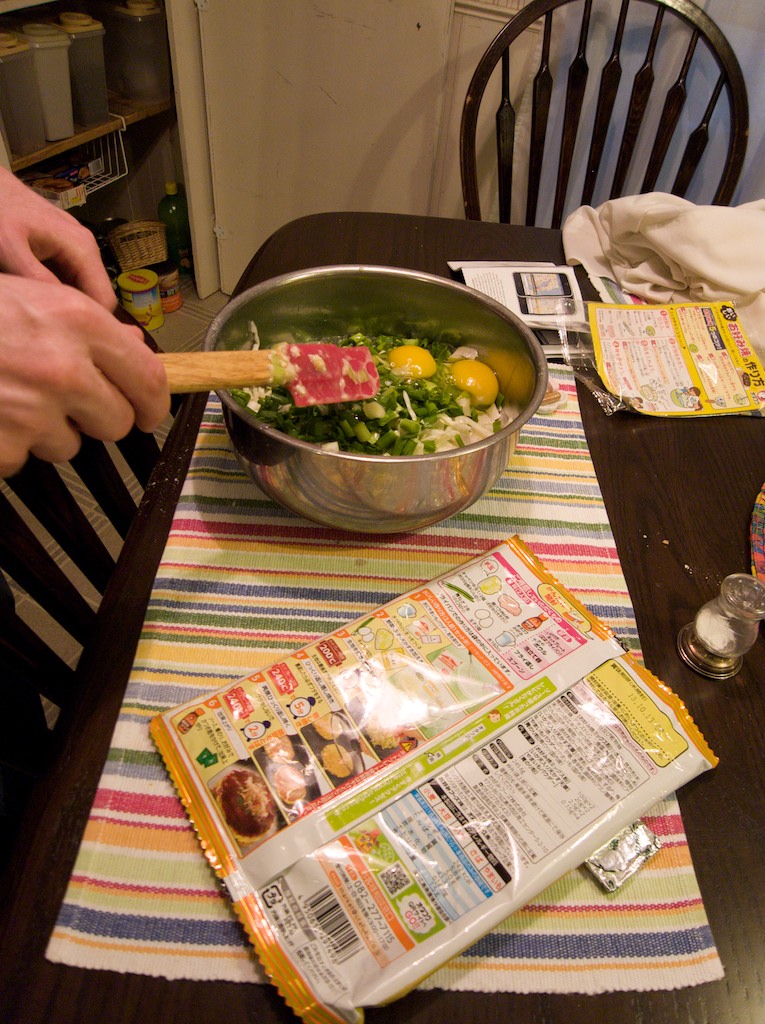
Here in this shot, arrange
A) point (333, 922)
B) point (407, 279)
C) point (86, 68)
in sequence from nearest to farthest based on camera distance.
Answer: point (333, 922), point (407, 279), point (86, 68)

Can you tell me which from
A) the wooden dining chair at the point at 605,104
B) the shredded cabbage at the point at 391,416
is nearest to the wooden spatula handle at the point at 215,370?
the shredded cabbage at the point at 391,416

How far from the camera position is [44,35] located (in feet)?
5.76

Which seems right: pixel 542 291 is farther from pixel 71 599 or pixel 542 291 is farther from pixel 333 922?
pixel 333 922

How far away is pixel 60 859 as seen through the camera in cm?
50

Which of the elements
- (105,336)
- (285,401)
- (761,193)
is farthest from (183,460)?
(761,193)

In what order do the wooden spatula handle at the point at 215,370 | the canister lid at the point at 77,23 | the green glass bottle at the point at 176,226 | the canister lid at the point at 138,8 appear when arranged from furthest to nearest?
the green glass bottle at the point at 176,226 → the canister lid at the point at 138,8 → the canister lid at the point at 77,23 → the wooden spatula handle at the point at 215,370

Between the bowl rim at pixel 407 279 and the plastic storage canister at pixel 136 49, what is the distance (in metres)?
1.89

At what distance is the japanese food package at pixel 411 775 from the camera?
0.46 meters

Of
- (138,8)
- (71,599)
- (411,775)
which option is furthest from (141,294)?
(411,775)

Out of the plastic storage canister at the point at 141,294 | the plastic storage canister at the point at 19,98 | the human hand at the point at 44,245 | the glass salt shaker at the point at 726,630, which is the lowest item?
the plastic storage canister at the point at 141,294

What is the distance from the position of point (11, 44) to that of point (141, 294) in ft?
2.59

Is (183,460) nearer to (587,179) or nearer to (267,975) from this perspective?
(267,975)

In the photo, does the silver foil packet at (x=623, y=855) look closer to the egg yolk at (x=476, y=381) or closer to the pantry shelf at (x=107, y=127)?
the egg yolk at (x=476, y=381)

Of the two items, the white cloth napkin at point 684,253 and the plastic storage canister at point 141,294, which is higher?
the white cloth napkin at point 684,253
